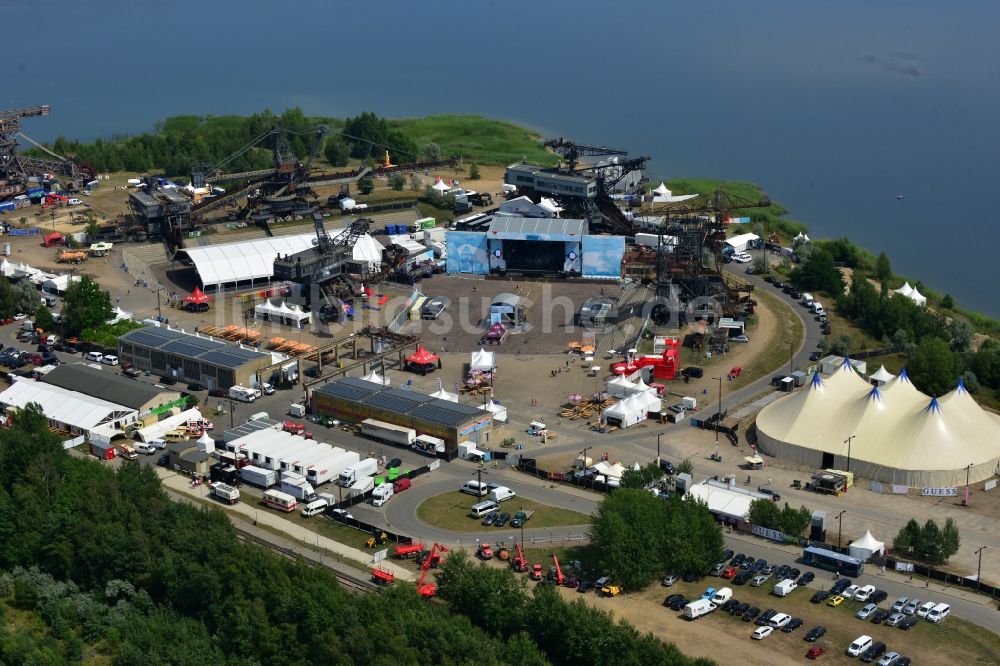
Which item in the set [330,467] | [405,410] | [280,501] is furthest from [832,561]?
[280,501]

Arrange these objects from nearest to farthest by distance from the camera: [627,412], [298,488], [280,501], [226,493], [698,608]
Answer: [698,608] → [280,501] → [226,493] → [298,488] → [627,412]

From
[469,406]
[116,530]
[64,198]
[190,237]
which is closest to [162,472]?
[116,530]

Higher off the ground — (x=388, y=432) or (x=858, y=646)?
(x=388, y=432)

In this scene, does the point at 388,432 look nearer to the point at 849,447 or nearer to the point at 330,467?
the point at 330,467

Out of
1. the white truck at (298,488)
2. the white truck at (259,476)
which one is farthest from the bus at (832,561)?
the white truck at (259,476)

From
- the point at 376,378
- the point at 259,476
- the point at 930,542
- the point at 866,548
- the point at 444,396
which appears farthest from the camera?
the point at 376,378

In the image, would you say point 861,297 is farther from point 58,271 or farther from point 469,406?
point 58,271
